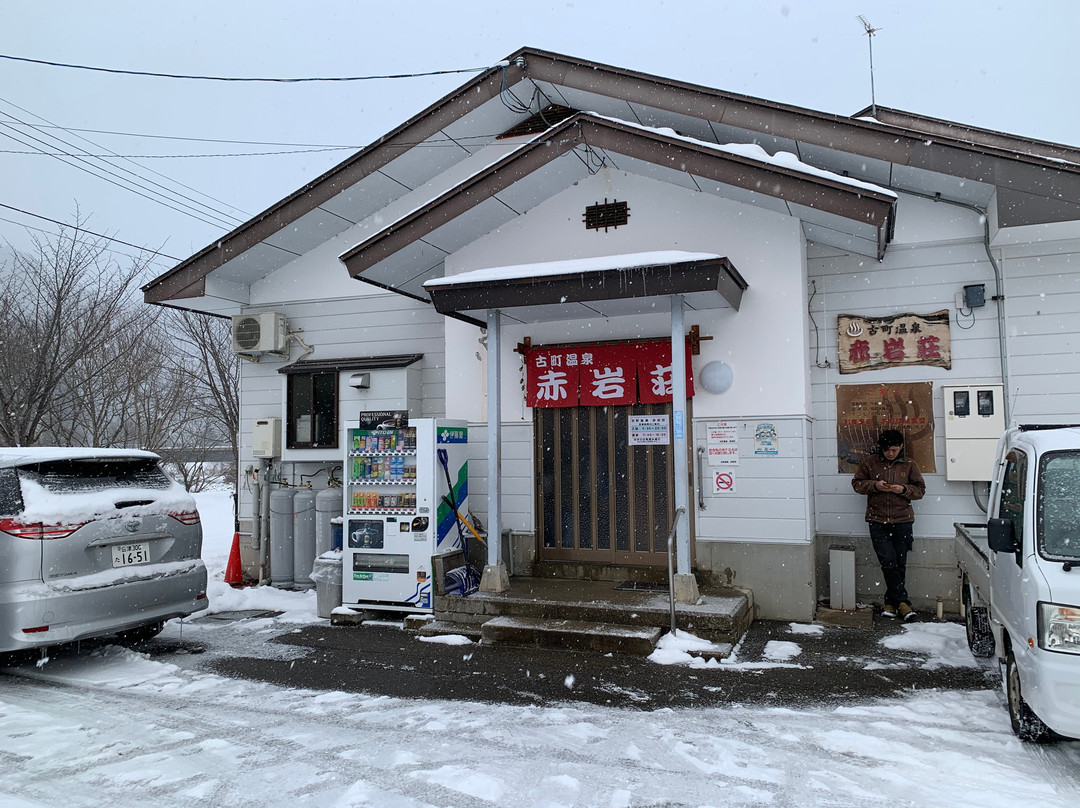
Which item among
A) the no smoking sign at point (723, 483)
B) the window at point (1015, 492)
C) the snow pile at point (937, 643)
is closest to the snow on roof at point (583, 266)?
the no smoking sign at point (723, 483)

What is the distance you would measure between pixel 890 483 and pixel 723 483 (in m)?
1.71

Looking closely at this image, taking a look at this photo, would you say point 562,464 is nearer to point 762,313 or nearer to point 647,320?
point 647,320

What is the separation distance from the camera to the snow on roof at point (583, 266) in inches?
264

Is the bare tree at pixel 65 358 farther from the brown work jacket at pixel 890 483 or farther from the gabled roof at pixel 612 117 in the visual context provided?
the brown work jacket at pixel 890 483

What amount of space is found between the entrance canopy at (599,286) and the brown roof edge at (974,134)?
4876 millimetres

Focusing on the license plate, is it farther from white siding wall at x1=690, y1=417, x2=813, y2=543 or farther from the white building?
white siding wall at x1=690, y1=417, x2=813, y2=543

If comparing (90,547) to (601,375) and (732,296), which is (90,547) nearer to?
(601,375)

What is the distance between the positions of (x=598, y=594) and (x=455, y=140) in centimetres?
594

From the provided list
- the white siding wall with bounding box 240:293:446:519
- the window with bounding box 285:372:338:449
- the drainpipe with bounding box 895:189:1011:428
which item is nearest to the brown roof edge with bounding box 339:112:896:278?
the drainpipe with bounding box 895:189:1011:428

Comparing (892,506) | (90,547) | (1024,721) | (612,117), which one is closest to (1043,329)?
(892,506)

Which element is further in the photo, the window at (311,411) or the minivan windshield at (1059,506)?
the window at (311,411)

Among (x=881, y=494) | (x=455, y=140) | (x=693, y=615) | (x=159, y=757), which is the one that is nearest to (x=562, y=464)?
(x=693, y=615)

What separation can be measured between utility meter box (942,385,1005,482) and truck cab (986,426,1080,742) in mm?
2790

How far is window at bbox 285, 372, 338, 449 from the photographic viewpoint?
9.87 meters
